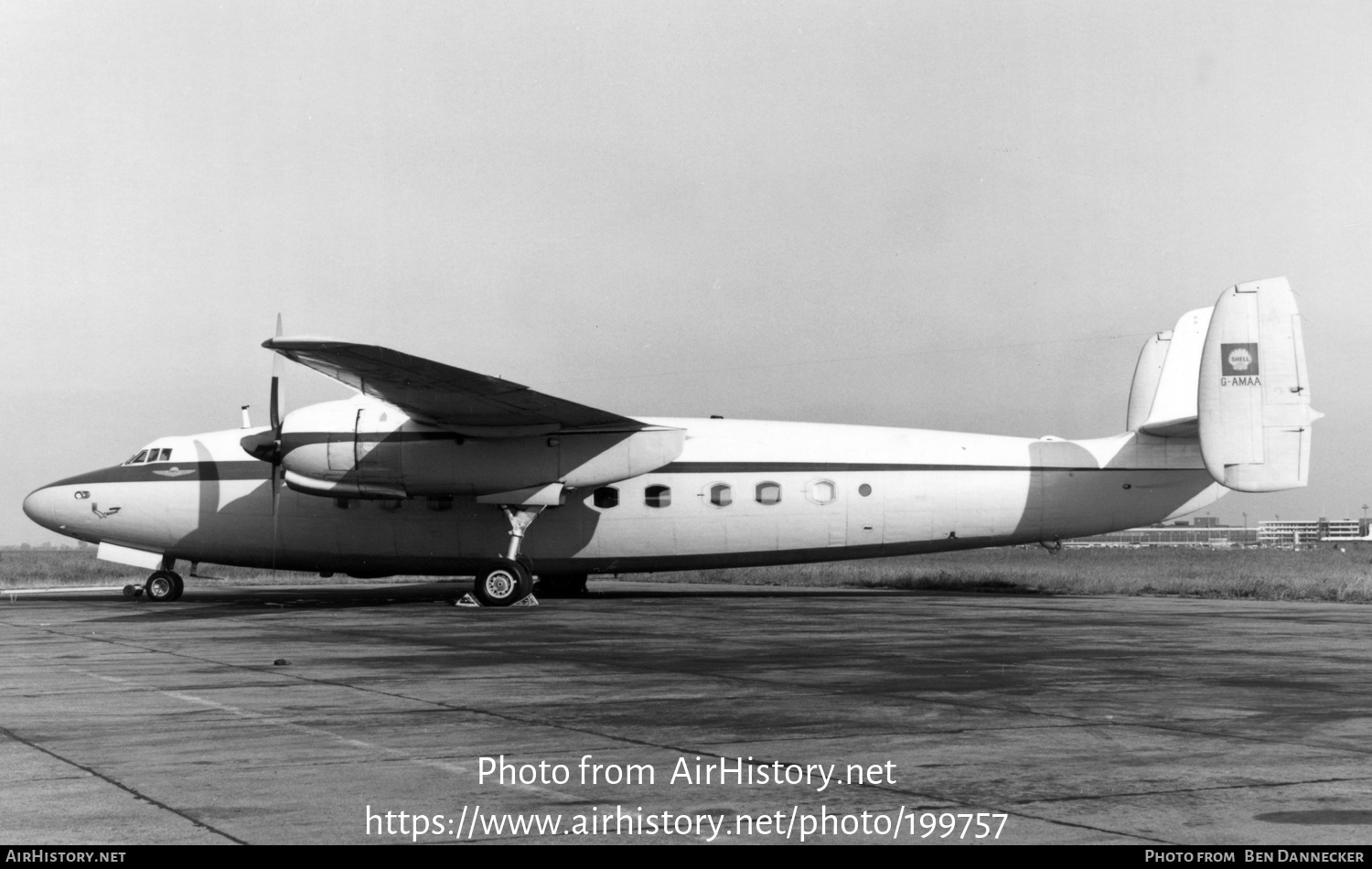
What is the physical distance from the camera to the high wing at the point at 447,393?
21281mm

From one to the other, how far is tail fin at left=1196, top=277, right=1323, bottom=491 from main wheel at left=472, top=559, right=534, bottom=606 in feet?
45.4

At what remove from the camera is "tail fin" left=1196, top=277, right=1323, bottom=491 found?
957 inches

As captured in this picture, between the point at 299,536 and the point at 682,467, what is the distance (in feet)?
28.4

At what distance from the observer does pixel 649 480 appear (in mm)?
27484

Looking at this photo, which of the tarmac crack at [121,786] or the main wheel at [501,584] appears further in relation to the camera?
the main wheel at [501,584]

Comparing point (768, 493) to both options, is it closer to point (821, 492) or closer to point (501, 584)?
point (821, 492)

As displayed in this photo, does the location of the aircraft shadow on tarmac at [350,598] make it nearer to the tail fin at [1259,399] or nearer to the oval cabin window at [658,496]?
the oval cabin window at [658,496]

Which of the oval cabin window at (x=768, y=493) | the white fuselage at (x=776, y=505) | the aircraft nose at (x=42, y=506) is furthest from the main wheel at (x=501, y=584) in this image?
the aircraft nose at (x=42, y=506)

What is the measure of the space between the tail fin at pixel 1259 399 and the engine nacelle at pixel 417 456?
36.8ft

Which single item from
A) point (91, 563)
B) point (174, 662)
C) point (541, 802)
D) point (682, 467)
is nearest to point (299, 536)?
point (682, 467)

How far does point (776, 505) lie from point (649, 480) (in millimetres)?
2769

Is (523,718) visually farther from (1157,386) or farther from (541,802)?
(1157,386)

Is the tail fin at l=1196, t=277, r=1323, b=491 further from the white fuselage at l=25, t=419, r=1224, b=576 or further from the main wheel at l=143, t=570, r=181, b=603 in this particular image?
the main wheel at l=143, t=570, r=181, b=603

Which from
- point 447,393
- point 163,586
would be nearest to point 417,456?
point 447,393
